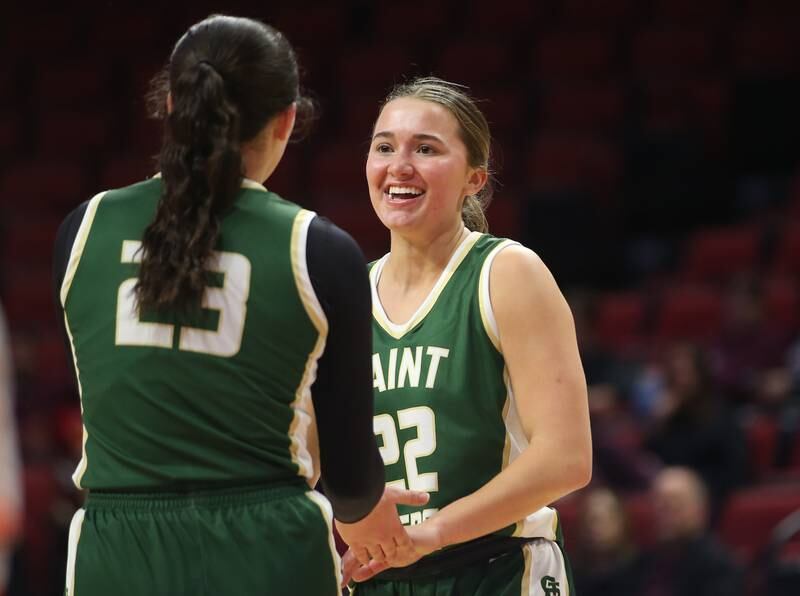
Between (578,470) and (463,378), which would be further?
(463,378)

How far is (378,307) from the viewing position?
3.49 metres

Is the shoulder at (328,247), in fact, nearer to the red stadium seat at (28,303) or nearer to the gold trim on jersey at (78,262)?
the gold trim on jersey at (78,262)

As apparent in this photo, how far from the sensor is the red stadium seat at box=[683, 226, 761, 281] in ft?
34.3

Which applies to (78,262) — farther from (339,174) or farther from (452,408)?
(339,174)

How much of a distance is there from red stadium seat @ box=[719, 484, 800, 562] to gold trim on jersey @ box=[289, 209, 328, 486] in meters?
5.19

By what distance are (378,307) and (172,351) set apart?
43.7 inches

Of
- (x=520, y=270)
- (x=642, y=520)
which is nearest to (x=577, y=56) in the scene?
(x=642, y=520)

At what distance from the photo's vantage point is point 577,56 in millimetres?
12523

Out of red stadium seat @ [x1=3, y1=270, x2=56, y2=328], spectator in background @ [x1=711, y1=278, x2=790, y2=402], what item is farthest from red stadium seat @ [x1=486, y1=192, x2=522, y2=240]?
red stadium seat @ [x1=3, y1=270, x2=56, y2=328]

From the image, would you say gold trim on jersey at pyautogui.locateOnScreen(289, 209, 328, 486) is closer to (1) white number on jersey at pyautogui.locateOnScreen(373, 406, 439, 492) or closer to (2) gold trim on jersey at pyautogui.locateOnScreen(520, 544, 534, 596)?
(1) white number on jersey at pyautogui.locateOnScreen(373, 406, 439, 492)

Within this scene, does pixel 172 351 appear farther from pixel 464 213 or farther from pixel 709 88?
pixel 709 88

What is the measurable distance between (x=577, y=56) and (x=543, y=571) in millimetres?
9790

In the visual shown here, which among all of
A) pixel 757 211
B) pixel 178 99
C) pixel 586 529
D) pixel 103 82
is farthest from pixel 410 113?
pixel 103 82

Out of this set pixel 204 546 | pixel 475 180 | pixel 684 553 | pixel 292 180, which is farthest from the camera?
pixel 292 180
